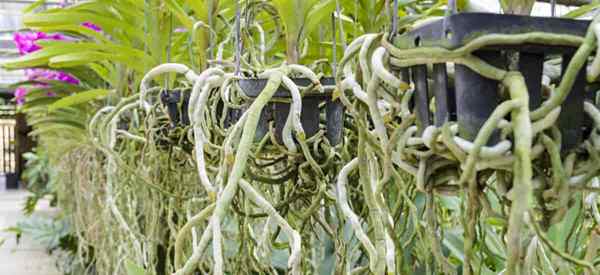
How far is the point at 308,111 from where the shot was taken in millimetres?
599

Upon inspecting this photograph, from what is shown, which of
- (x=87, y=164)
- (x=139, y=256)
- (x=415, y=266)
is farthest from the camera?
(x=87, y=164)

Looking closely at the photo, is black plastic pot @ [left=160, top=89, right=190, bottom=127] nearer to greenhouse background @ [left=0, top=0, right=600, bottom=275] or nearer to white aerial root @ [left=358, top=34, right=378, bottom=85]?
greenhouse background @ [left=0, top=0, right=600, bottom=275]

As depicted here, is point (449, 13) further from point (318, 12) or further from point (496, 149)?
point (318, 12)

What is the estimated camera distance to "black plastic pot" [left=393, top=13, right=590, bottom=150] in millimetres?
294

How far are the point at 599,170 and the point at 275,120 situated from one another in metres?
0.34

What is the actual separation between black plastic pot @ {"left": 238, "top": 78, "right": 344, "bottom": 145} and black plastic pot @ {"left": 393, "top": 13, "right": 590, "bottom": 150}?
27 cm

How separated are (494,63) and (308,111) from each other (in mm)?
310

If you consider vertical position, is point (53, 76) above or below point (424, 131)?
above

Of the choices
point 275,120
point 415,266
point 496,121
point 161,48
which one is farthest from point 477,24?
point 161,48

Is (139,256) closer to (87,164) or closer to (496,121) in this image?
(496,121)

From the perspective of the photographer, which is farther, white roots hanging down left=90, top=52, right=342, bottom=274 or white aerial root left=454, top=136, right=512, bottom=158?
white roots hanging down left=90, top=52, right=342, bottom=274

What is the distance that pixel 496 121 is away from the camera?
0.28 meters

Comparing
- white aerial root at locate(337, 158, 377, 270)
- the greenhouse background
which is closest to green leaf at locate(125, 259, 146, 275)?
the greenhouse background

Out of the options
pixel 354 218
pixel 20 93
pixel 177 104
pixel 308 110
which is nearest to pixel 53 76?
pixel 20 93
